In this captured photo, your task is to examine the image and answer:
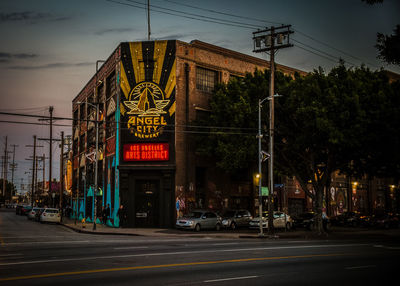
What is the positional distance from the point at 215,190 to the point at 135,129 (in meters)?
9.16

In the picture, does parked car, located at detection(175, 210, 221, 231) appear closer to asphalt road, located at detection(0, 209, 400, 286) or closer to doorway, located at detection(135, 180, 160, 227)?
doorway, located at detection(135, 180, 160, 227)

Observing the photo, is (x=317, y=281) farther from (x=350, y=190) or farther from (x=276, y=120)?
(x=350, y=190)

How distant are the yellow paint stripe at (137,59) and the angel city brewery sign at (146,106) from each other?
70 cm

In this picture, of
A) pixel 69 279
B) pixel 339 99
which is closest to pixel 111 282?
pixel 69 279

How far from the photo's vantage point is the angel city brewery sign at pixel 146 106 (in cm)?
3559

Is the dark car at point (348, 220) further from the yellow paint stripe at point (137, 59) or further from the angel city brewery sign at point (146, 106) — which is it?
the yellow paint stripe at point (137, 59)

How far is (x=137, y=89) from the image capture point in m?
35.9

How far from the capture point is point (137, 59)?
3638 cm

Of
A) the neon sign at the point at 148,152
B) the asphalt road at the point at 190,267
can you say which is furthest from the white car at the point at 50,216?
the asphalt road at the point at 190,267

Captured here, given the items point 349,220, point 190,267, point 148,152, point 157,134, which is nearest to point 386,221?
point 349,220

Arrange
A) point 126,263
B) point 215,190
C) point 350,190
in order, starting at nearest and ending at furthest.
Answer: point 126,263, point 215,190, point 350,190

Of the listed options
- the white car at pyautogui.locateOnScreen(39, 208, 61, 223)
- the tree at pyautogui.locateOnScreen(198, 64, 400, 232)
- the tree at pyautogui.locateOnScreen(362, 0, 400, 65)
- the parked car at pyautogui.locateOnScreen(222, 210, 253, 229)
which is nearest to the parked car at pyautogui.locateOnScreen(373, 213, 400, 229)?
the tree at pyautogui.locateOnScreen(198, 64, 400, 232)

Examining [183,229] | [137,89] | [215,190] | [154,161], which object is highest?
[137,89]

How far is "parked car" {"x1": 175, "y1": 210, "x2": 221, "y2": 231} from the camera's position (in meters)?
32.6
